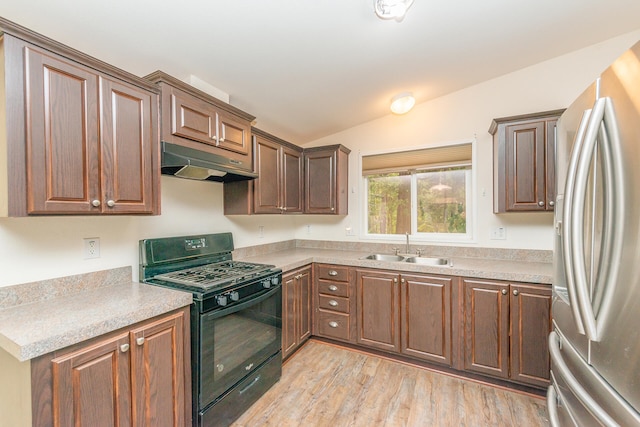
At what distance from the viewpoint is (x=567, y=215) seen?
960 mm

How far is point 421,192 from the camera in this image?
3105 millimetres

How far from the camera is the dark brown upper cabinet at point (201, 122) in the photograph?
1.68 m

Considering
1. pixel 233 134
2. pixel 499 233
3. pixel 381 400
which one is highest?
pixel 233 134

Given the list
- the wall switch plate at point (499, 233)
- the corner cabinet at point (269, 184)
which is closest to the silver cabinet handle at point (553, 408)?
the wall switch plate at point (499, 233)

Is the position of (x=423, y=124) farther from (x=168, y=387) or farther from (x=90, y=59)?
(x=168, y=387)

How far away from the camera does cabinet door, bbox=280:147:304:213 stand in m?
2.85

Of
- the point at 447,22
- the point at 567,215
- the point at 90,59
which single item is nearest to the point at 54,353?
the point at 90,59

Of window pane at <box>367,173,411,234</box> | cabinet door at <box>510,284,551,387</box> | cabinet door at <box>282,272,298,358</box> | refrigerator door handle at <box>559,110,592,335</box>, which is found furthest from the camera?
window pane at <box>367,173,411,234</box>

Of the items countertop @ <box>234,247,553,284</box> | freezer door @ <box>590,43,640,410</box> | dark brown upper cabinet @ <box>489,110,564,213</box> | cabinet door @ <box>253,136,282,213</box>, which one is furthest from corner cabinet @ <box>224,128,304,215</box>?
freezer door @ <box>590,43,640,410</box>

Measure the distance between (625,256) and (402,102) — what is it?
2.25 metres

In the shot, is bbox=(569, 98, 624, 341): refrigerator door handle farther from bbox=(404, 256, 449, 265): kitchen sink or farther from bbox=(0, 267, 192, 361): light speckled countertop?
bbox=(404, 256, 449, 265): kitchen sink

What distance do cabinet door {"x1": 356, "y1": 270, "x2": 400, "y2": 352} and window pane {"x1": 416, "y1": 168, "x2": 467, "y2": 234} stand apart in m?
0.90

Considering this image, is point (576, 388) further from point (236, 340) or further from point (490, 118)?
point (490, 118)

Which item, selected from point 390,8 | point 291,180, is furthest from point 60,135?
point 291,180
